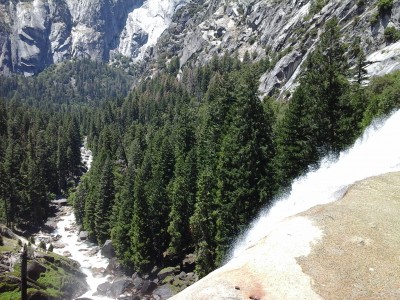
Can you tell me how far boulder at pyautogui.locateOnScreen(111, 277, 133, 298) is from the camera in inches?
2278

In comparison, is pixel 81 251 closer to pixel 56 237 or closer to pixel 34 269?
pixel 56 237

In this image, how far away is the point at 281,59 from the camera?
11569 centimetres

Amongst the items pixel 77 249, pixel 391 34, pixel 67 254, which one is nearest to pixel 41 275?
pixel 67 254

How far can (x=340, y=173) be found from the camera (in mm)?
29016

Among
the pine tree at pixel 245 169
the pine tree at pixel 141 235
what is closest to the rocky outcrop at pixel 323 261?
the pine tree at pixel 245 169

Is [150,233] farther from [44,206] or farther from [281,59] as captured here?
[281,59]

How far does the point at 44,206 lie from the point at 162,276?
58.9 meters

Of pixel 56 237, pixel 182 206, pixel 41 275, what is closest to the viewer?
pixel 182 206

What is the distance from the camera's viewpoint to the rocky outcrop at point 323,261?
47.2ft

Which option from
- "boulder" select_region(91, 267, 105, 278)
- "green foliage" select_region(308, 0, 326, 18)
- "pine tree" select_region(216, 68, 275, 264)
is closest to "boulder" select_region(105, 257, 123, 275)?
"boulder" select_region(91, 267, 105, 278)

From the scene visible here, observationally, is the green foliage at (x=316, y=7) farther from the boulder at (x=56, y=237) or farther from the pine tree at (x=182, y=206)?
the boulder at (x=56, y=237)

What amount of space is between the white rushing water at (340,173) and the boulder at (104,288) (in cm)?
3352

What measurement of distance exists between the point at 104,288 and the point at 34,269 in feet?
37.0

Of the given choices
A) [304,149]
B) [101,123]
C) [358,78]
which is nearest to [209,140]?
[304,149]
